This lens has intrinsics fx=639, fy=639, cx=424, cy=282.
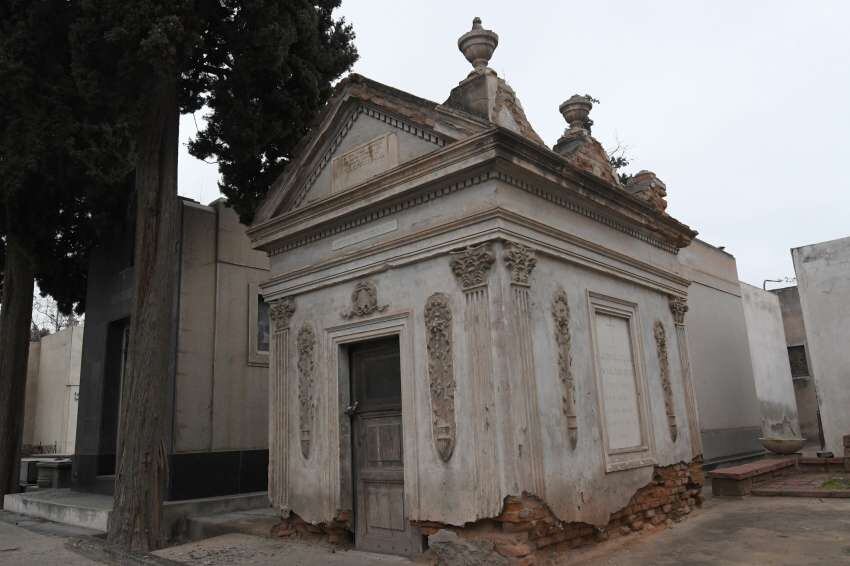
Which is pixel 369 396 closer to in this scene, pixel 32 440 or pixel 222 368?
pixel 222 368

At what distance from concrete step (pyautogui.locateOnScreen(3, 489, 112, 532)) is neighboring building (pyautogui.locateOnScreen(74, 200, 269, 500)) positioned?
528mm

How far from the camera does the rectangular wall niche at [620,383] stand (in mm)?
6941

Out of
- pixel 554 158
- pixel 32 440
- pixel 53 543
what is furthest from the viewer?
pixel 32 440

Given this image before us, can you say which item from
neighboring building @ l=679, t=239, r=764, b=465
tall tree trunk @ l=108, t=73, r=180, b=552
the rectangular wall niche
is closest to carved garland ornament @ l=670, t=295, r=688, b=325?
the rectangular wall niche

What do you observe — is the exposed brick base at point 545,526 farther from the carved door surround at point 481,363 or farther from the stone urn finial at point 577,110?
the stone urn finial at point 577,110

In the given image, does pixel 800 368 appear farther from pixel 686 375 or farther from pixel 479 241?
pixel 479 241

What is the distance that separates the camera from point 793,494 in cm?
917

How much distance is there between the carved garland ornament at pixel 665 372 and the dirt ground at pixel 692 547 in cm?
115

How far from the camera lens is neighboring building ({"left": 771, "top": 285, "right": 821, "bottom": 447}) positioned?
20.5 metres

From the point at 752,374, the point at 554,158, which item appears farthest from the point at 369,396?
the point at 752,374

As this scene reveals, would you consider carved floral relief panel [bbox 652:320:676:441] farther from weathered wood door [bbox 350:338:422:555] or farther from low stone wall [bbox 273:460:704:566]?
weathered wood door [bbox 350:338:422:555]

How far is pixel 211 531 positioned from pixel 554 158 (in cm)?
674

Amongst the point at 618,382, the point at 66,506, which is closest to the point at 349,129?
the point at 618,382

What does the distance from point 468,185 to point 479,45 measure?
5.51ft
